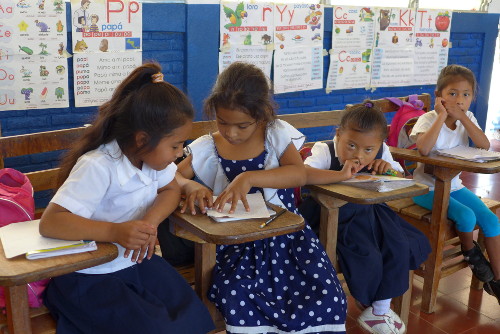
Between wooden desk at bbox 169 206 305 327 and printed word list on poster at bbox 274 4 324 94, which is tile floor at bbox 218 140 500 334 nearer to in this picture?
wooden desk at bbox 169 206 305 327

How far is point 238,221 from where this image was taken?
1.78 meters

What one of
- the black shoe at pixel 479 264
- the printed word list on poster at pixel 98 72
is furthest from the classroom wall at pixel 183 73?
the black shoe at pixel 479 264

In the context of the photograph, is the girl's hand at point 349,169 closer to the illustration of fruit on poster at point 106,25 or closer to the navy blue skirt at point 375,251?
the navy blue skirt at point 375,251

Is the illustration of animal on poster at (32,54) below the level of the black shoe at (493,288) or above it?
above

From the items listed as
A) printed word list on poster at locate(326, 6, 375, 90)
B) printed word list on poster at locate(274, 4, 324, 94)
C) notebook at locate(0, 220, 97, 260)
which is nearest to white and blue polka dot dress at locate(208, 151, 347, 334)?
notebook at locate(0, 220, 97, 260)

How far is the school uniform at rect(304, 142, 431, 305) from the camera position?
2.33 m

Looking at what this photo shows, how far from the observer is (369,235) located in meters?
2.43

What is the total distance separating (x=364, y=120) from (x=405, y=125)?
880 mm

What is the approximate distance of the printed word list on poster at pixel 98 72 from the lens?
12.3ft

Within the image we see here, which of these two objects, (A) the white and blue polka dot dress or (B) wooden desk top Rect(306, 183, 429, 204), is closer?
(A) the white and blue polka dot dress

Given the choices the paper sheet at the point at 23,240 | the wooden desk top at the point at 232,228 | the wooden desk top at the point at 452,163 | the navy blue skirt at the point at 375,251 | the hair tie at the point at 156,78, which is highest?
the hair tie at the point at 156,78

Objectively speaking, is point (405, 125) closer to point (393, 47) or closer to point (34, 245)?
point (34, 245)

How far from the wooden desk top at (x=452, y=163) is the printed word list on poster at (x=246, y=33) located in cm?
201

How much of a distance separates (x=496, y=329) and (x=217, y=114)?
1714mm
